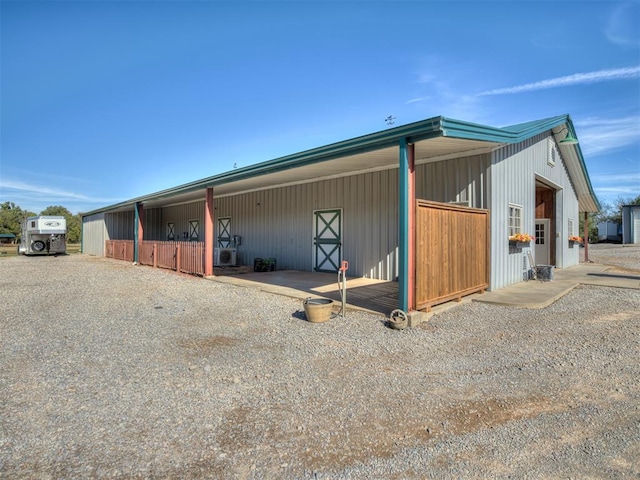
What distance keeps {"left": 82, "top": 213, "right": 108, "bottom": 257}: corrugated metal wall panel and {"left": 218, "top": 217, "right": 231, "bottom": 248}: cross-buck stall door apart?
1051cm

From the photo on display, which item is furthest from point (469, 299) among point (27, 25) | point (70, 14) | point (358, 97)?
point (27, 25)

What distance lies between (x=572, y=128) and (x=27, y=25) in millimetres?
15384

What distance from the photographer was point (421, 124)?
5.15 meters

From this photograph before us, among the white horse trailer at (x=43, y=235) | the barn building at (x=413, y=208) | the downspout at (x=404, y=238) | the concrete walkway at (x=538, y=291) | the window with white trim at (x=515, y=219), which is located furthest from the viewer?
the white horse trailer at (x=43, y=235)

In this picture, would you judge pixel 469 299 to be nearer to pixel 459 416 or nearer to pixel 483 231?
pixel 483 231

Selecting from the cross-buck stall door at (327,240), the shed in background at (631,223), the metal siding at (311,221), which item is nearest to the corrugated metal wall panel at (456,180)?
the metal siding at (311,221)

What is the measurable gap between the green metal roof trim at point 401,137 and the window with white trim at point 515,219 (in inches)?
70.8

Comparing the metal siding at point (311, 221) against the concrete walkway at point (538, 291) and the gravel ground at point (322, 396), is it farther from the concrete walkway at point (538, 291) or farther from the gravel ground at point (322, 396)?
the gravel ground at point (322, 396)

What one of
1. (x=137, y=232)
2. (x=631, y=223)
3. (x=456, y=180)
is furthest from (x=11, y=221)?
(x=631, y=223)

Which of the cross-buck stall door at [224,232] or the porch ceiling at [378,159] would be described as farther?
the cross-buck stall door at [224,232]

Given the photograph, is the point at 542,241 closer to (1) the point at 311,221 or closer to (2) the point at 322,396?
(1) the point at 311,221

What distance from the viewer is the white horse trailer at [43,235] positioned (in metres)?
20.8

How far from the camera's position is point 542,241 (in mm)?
12664

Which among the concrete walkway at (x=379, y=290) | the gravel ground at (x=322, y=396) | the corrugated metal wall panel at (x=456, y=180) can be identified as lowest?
the gravel ground at (x=322, y=396)
